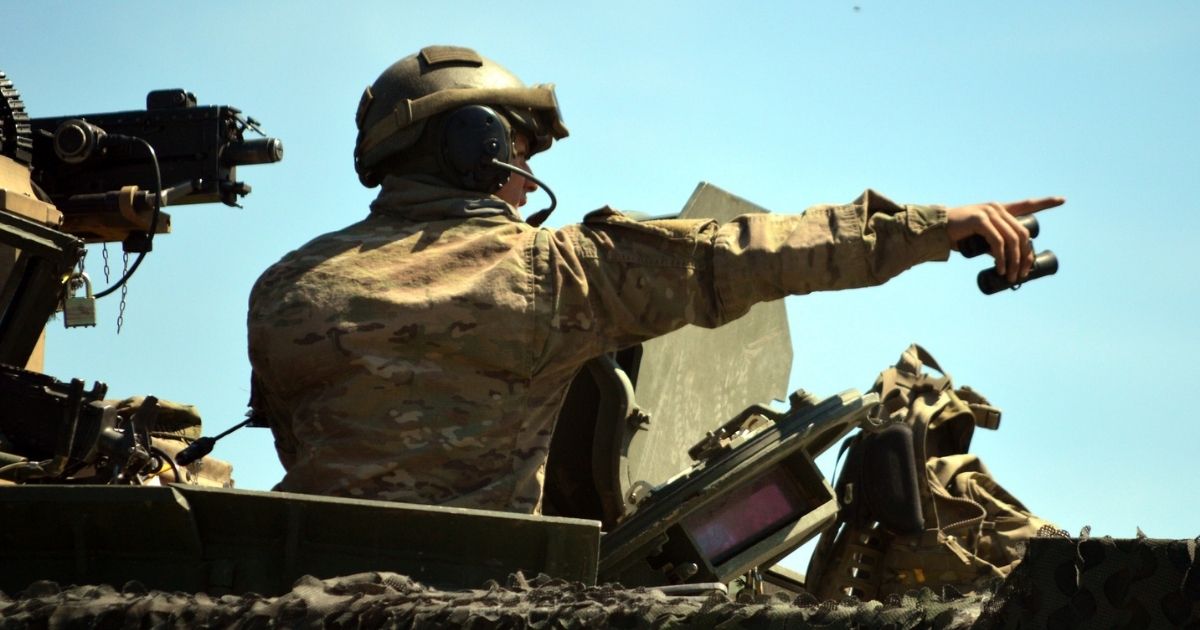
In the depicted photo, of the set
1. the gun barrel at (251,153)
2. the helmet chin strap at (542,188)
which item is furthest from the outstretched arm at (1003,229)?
the gun barrel at (251,153)

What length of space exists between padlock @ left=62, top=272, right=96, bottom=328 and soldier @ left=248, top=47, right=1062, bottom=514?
3.06 meters

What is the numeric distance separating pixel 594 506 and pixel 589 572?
2.21m

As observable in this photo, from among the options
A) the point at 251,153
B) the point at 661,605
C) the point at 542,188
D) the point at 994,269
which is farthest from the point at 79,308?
the point at 661,605

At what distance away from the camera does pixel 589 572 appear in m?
4.34

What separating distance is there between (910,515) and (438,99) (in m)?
1.92

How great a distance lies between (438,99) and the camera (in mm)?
6457

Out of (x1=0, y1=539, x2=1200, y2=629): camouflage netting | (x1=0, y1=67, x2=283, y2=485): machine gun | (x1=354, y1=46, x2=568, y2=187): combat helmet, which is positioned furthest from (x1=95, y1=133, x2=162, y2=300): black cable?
(x1=0, y1=539, x2=1200, y2=629): camouflage netting

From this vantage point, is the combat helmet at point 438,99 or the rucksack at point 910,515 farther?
the rucksack at point 910,515

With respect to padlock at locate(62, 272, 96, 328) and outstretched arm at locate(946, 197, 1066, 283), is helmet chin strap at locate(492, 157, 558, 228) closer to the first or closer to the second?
outstretched arm at locate(946, 197, 1066, 283)

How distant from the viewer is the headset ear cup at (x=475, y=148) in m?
6.37

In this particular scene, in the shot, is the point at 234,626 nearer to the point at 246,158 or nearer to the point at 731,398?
the point at 731,398

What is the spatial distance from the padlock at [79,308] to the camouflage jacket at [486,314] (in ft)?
10.4

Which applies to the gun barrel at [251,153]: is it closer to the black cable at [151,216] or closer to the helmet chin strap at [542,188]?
the black cable at [151,216]

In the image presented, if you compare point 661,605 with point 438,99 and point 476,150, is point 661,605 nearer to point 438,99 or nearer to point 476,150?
point 476,150
